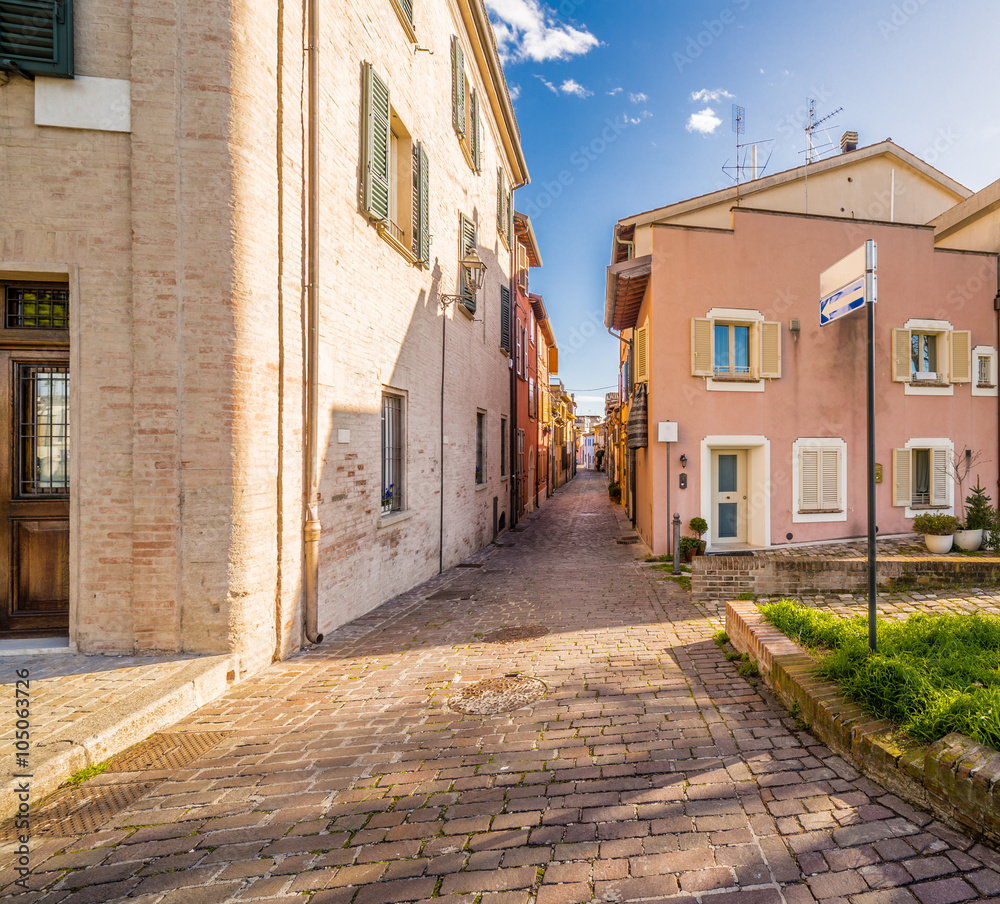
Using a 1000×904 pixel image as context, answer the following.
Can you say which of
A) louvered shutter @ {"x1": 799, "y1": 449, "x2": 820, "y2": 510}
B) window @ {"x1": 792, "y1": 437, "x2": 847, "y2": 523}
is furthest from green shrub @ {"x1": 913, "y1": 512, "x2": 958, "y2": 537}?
louvered shutter @ {"x1": 799, "y1": 449, "x2": 820, "y2": 510}

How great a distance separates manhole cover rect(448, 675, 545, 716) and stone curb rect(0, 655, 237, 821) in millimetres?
1904

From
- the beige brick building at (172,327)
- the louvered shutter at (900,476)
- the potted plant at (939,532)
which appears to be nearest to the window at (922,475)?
the louvered shutter at (900,476)

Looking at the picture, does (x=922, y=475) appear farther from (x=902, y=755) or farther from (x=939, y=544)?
(x=902, y=755)

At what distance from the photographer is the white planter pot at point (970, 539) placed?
984 cm

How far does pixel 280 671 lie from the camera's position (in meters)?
4.60

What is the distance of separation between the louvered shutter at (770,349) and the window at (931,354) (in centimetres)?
283

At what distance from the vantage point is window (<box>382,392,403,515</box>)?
7.47 m

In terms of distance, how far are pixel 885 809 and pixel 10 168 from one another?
7.42m

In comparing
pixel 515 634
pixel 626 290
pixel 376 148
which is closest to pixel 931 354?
pixel 626 290

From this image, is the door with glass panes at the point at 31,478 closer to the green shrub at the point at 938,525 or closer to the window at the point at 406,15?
the window at the point at 406,15

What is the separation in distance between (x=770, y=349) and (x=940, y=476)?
4.87m

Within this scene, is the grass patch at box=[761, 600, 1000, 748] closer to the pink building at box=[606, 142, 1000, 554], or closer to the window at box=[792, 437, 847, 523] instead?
the pink building at box=[606, 142, 1000, 554]

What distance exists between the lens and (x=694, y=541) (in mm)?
9531

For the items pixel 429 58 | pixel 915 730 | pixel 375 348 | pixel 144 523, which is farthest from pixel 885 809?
pixel 429 58
